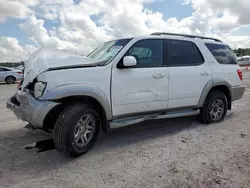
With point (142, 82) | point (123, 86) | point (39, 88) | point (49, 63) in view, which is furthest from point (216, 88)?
point (39, 88)

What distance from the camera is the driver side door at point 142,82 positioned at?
13.5 feet

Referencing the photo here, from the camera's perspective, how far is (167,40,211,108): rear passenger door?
15.7ft

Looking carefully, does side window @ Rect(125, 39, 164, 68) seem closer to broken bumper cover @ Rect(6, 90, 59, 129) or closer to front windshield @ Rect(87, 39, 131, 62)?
front windshield @ Rect(87, 39, 131, 62)

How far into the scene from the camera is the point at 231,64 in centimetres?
585

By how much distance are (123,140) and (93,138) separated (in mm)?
762

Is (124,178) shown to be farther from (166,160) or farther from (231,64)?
(231,64)

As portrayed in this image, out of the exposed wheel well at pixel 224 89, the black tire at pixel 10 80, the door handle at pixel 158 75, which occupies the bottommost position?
the black tire at pixel 10 80

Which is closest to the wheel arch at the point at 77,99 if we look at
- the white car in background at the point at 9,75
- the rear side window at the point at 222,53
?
the rear side window at the point at 222,53

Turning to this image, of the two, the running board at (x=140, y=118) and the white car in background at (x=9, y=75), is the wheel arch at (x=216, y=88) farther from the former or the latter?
the white car in background at (x=9, y=75)

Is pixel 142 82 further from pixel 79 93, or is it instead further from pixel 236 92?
pixel 236 92

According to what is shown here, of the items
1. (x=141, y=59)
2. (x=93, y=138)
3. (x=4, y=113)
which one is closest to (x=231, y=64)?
(x=141, y=59)

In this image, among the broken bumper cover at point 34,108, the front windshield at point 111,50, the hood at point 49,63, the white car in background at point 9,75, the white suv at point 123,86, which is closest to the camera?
the broken bumper cover at point 34,108

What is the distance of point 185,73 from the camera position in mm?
4926

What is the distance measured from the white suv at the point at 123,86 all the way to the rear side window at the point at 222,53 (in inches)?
1.0
